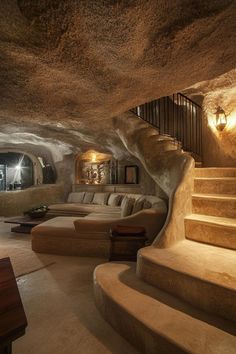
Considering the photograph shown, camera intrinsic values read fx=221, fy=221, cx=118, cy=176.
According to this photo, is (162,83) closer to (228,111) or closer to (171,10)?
(171,10)

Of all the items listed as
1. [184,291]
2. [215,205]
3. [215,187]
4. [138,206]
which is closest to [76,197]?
[138,206]

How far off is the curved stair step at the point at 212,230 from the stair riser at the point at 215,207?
0.30 ft

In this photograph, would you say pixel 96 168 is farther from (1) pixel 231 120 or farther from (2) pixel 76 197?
(1) pixel 231 120

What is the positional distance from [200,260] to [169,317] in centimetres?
60

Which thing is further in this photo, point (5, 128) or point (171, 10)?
point (5, 128)

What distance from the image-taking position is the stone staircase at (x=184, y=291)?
5.09ft

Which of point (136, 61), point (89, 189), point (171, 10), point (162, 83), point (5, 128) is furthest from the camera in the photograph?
point (89, 189)

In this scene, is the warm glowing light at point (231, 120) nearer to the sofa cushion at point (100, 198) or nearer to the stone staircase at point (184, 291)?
the stone staircase at point (184, 291)

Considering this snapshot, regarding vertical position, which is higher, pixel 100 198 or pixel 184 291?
pixel 100 198

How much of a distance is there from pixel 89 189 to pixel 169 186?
5150 mm

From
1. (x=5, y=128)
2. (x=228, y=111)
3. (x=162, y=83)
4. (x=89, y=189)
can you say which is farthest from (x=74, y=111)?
(x=89, y=189)

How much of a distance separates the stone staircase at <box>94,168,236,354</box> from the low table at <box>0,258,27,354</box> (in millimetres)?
945

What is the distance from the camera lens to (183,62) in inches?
93.7

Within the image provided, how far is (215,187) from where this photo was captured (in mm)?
3168
